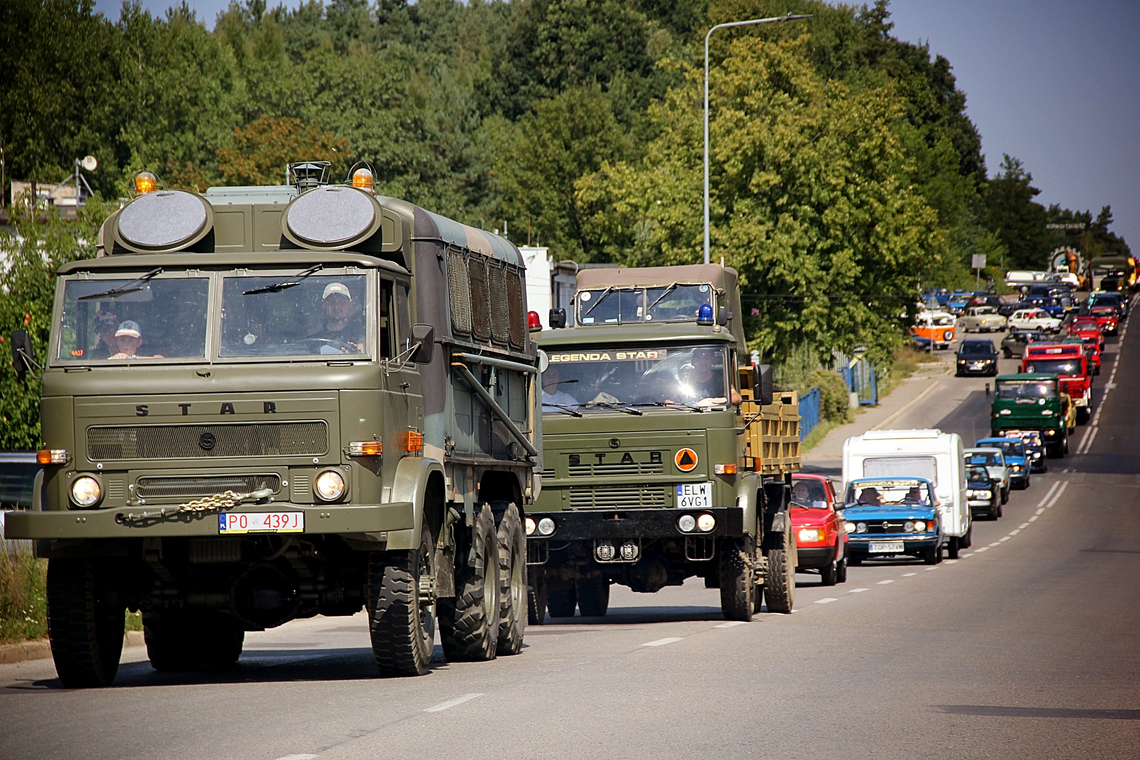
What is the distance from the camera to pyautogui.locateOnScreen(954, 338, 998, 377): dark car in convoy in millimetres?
86188

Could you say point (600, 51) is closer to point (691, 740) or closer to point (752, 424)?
point (752, 424)

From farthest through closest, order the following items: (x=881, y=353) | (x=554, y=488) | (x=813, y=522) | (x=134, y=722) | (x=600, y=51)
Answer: (x=600, y=51)
(x=881, y=353)
(x=813, y=522)
(x=554, y=488)
(x=134, y=722)

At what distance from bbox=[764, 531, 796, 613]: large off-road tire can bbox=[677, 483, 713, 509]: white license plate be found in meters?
2.18

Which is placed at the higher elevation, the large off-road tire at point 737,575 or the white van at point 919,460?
the white van at point 919,460

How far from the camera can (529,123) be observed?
81.2 m

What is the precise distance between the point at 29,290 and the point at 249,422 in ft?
61.3

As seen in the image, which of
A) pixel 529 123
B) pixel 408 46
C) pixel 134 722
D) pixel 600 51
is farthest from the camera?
pixel 408 46

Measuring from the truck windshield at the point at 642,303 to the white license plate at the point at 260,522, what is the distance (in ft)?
32.4

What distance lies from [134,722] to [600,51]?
85.9 metres

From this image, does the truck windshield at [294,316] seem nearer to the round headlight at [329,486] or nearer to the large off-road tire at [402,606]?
the round headlight at [329,486]

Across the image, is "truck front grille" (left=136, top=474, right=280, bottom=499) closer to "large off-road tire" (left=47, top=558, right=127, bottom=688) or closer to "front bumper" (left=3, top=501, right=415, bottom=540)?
"front bumper" (left=3, top=501, right=415, bottom=540)

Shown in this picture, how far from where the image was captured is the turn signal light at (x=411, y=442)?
11.0 meters

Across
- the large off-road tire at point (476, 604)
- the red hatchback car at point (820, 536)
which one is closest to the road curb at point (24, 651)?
the large off-road tire at point (476, 604)

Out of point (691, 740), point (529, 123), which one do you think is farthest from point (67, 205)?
point (529, 123)
